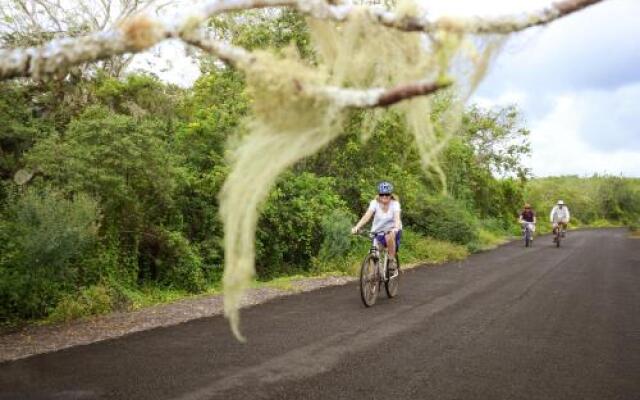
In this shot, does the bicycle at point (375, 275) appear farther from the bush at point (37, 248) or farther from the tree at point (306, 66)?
the tree at point (306, 66)

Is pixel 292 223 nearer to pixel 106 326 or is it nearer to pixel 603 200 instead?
pixel 106 326

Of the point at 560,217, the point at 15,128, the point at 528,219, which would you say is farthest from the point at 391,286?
the point at 528,219

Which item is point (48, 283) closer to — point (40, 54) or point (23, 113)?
point (23, 113)

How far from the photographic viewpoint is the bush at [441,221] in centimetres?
2355

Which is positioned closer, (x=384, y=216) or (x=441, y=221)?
(x=384, y=216)

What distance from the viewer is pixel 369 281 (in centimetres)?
1000

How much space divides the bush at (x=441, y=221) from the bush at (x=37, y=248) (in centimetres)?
1586

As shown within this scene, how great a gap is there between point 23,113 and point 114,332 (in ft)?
20.6

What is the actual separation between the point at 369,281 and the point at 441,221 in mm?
14340

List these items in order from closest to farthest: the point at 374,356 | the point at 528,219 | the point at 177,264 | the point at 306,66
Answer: the point at 306,66 → the point at 374,356 → the point at 177,264 → the point at 528,219

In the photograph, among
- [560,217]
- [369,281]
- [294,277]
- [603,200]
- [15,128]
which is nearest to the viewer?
[369,281]

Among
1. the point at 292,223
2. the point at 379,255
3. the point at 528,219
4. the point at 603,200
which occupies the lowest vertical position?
the point at 379,255

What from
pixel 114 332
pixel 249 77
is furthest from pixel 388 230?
pixel 249 77

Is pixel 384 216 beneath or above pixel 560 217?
above
